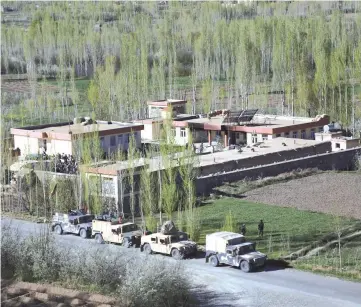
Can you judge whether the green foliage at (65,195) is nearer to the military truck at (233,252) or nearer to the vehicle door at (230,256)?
the military truck at (233,252)

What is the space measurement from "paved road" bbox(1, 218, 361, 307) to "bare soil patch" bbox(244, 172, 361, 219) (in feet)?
19.8

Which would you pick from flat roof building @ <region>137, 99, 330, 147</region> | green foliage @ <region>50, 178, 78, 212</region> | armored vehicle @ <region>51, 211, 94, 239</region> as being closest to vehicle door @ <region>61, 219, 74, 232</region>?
armored vehicle @ <region>51, 211, 94, 239</region>

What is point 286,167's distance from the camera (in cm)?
2881

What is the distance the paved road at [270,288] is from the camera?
16.4m

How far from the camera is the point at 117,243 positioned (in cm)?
2077

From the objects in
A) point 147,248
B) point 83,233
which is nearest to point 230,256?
point 147,248

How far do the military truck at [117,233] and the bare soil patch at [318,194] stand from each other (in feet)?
17.6

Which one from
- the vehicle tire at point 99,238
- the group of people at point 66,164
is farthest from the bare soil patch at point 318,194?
the vehicle tire at point 99,238

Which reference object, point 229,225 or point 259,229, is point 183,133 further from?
point 229,225

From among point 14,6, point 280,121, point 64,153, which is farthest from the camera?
point 14,6

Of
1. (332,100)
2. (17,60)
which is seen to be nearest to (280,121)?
(332,100)

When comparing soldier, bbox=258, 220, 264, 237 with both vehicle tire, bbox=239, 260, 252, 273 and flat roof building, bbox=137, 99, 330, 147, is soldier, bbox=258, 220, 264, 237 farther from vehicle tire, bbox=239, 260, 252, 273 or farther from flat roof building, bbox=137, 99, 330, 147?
flat roof building, bbox=137, 99, 330, 147

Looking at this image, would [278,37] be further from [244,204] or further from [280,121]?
[244,204]

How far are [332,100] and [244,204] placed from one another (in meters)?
14.9
